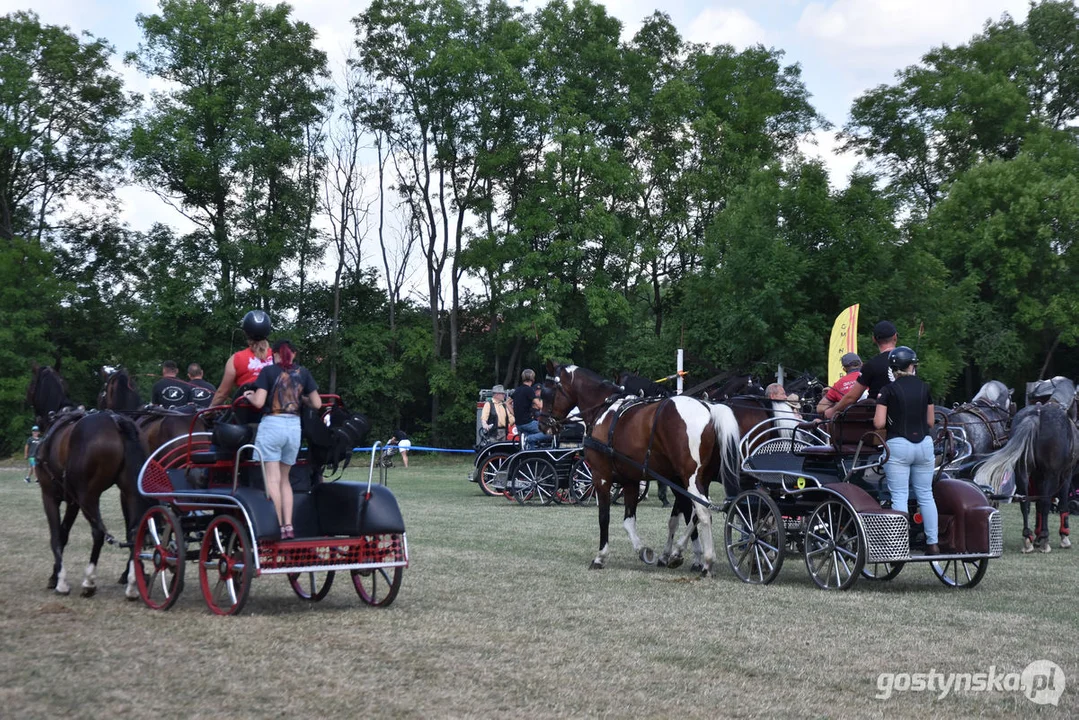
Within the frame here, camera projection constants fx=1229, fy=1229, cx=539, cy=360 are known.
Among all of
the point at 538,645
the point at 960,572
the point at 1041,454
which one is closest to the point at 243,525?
the point at 538,645

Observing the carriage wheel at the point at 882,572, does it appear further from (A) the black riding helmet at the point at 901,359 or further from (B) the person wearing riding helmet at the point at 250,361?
(B) the person wearing riding helmet at the point at 250,361

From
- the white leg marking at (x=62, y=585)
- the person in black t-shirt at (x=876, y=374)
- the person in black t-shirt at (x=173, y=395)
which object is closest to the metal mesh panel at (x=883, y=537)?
the person in black t-shirt at (x=876, y=374)

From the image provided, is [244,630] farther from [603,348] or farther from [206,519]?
[603,348]

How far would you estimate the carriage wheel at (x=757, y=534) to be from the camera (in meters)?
10.4

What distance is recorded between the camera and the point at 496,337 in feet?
131

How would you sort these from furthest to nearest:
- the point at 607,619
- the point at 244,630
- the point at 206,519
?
the point at 206,519, the point at 607,619, the point at 244,630

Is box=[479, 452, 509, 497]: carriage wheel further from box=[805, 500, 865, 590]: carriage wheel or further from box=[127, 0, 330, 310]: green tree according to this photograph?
box=[127, 0, 330, 310]: green tree

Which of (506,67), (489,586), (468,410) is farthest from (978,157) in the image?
(489,586)

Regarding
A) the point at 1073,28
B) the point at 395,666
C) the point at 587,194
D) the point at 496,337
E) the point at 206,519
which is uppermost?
the point at 1073,28

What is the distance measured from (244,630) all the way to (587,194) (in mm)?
32841

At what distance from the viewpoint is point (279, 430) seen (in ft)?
27.7

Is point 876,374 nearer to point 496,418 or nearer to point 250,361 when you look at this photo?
point 250,361

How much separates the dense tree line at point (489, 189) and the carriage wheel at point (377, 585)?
2502 centimetres

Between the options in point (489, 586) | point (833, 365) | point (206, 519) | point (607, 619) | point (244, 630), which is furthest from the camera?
point (833, 365)
